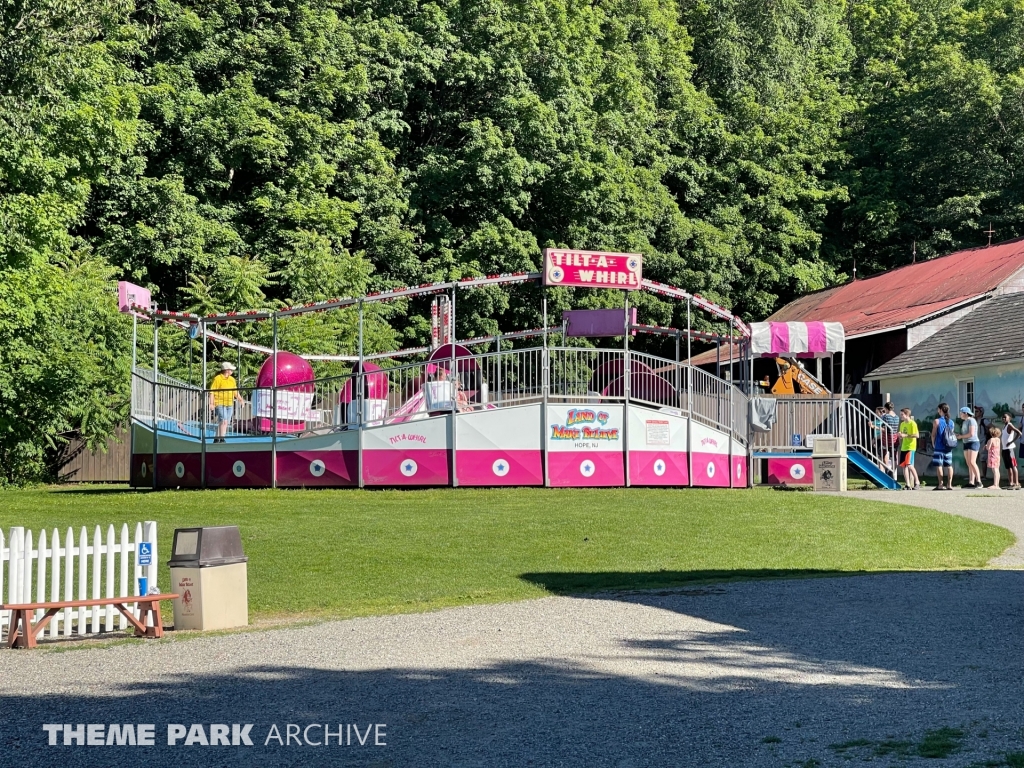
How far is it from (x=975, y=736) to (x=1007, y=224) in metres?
50.2

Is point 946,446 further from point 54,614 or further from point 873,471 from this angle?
Answer: point 54,614

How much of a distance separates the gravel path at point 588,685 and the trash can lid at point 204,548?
3.35 ft

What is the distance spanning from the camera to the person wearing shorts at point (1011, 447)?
92.6 ft

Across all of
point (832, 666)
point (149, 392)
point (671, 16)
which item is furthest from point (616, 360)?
point (671, 16)

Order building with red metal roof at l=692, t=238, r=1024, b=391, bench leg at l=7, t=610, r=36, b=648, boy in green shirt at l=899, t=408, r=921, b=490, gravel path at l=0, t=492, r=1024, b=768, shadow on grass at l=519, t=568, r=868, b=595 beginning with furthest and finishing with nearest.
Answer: building with red metal roof at l=692, t=238, r=1024, b=391, boy in green shirt at l=899, t=408, r=921, b=490, shadow on grass at l=519, t=568, r=868, b=595, bench leg at l=7, t=610, r=36, b=648, gravel path at l=0, t=492, r=1024, b=768

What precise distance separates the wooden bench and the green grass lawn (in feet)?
4.08

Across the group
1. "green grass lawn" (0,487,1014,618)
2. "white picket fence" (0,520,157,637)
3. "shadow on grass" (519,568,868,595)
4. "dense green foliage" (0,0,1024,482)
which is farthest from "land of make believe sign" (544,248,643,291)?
"white picket fence" (0,520,157,637)

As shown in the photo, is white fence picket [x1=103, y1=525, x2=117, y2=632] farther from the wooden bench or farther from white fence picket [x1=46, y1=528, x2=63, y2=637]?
white fence picket [x1=46, y1=528, x2=63, y2=637]

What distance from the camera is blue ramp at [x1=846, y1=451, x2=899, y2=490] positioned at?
2888 cm

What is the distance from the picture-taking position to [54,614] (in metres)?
11.3

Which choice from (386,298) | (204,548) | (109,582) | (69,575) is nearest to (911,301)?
A: (386,298)

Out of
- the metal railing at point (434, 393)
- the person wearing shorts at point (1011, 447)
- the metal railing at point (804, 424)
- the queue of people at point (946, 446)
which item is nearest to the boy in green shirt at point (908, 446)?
the queue of people at point (946, 446)

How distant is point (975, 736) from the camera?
270 inches

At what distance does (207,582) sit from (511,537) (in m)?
6.54
